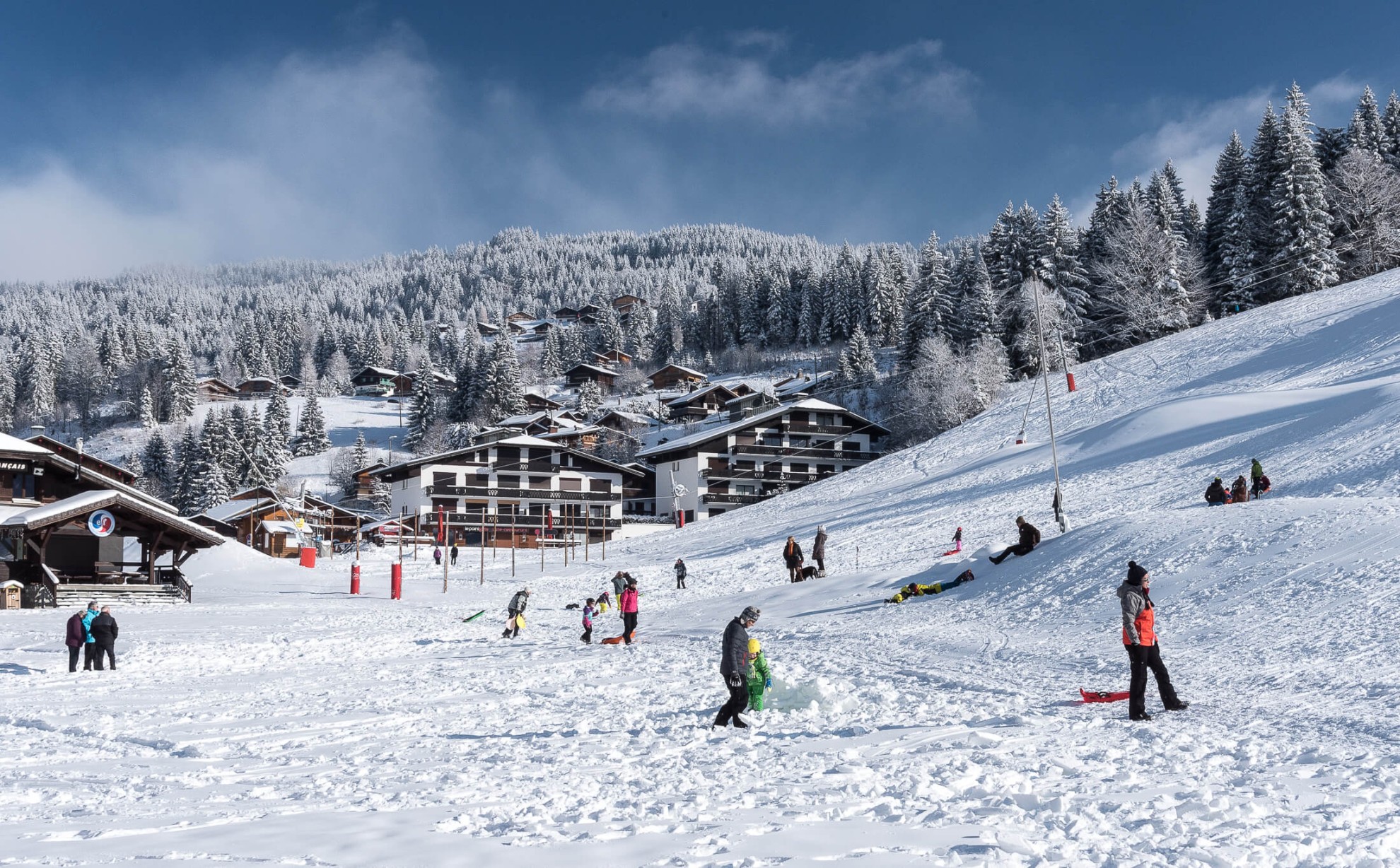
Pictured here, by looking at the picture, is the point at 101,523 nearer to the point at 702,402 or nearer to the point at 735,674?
the point at 735,674

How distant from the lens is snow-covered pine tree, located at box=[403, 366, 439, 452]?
114625mm

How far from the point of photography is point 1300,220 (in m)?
64.5

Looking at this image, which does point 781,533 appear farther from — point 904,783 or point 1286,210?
point 1286,210

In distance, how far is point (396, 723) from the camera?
12.2 m

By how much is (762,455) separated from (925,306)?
22779mm

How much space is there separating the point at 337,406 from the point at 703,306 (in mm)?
59593

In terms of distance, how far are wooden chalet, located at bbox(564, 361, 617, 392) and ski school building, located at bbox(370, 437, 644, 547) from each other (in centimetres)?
6306

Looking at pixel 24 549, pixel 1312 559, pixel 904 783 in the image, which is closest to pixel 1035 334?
pixel 1312 559

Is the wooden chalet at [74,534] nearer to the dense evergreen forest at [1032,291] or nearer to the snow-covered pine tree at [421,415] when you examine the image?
the dense evergreen forest at [1032,291]

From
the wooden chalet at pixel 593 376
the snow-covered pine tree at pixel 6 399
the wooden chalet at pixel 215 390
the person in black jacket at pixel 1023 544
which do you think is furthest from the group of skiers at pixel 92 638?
the wooden chalet at pixel 215 390

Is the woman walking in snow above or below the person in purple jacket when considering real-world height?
above

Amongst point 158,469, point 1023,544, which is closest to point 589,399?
point 158,469

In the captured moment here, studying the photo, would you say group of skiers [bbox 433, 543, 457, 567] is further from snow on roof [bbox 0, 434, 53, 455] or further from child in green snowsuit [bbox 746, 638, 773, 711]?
child in green snowsuit [bbox 746, 638, 773, 711]

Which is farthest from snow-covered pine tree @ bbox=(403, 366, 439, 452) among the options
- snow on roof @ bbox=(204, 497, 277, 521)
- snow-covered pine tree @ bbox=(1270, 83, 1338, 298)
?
snow-covered pine tree @ bbox=(1270, 83, 1338, 298)
